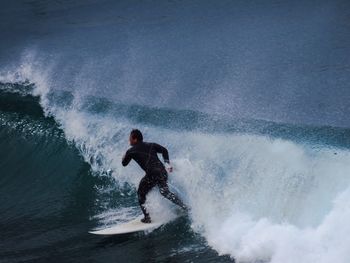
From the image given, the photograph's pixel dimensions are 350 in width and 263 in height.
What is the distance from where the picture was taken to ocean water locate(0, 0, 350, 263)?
29.1 feet

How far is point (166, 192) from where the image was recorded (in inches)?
374

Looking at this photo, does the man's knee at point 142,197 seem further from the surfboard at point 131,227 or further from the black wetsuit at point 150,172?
the surfboard at point 131,227

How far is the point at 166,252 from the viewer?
8.77 meters

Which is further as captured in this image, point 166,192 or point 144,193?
point 144,193

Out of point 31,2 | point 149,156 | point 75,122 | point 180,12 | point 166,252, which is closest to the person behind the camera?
point 166,252

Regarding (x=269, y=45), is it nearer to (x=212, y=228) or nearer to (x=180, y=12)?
(x=180, y=12)

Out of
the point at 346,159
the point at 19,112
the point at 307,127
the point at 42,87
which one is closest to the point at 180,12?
the point at 42,87

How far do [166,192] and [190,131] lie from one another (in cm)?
394

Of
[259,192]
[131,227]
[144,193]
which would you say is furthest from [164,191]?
[259,192]

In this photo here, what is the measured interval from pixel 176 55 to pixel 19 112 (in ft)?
20.8

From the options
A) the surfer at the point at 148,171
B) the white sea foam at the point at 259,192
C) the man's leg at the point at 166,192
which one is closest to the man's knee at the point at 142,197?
the surfer at the point at 148,171

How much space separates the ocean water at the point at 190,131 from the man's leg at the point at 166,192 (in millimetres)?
269

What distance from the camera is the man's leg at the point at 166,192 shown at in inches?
374

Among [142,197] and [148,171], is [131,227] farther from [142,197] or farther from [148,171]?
[148,171]
